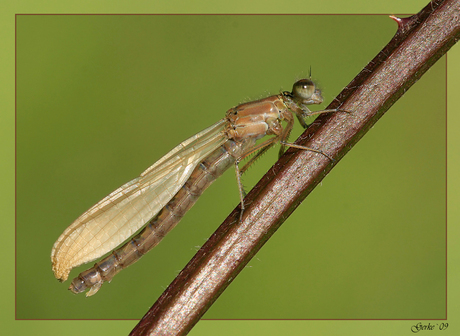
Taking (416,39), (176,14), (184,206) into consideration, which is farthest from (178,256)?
(416,39)

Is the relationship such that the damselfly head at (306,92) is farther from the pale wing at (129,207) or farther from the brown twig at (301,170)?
the brown twig at (301,170)

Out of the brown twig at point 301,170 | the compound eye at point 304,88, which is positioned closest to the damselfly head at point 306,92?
the compound eye at point 304,88

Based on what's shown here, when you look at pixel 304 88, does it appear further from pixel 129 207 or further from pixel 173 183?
pixel 129 207

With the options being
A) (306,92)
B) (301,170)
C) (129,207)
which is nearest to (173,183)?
(129,207)

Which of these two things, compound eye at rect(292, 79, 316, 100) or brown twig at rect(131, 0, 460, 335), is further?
compound eye at rect(292, 79, 316, 100)

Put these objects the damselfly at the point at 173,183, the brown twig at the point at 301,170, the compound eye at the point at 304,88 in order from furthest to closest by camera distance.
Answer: the compound eye at the point at 304,88
the damselfly at the point at 173,183
the brown twig at the point at 301,170

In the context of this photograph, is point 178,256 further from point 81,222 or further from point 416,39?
point 416,39

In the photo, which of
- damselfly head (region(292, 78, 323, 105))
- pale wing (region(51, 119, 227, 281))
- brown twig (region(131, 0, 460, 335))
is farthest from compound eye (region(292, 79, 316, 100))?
brown twig (region(131, 0, 460, 335))

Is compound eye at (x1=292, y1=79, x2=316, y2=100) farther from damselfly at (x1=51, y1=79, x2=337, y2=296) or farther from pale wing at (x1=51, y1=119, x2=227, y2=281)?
pale wing at (x1=51, y1=119, x2=227, y2=281)
